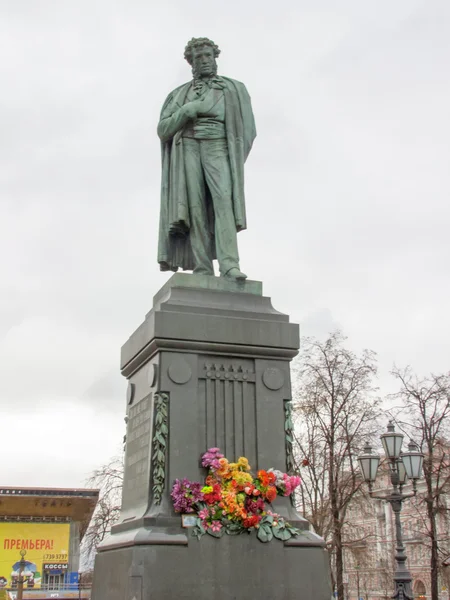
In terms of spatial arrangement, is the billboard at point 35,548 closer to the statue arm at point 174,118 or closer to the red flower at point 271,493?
the statue arm at point 174,118

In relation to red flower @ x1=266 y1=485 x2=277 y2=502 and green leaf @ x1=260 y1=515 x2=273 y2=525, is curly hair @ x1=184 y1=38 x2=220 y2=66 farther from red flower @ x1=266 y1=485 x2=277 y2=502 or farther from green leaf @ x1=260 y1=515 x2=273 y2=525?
green leaf @ x1=260 y1=515 x2=273 y2=525

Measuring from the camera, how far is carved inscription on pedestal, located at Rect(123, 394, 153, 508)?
8.12m

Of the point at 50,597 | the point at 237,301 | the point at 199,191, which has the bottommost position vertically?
the point at 50,597

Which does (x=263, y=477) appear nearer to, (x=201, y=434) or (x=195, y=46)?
(x=201, y=434)

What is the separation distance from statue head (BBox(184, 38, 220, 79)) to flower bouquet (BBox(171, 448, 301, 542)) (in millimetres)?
4973

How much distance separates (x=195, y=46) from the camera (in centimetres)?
1020

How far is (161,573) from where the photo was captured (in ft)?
24.0

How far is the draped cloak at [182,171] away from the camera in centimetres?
973

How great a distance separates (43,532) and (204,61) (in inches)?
2425

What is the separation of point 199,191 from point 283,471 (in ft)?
11.9

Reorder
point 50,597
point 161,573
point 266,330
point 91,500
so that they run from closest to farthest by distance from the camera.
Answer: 1. point 161,573
2. point 266,330
3. point 50,597
4. point 91,500

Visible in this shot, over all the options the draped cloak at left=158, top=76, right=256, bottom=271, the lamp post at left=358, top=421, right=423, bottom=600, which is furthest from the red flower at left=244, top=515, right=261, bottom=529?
the lamp post at left=358, top=421, right=423, bottom=600

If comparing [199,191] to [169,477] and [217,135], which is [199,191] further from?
[169,477]

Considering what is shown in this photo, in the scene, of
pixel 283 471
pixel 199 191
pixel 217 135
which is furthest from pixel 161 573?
pixel 217 135
